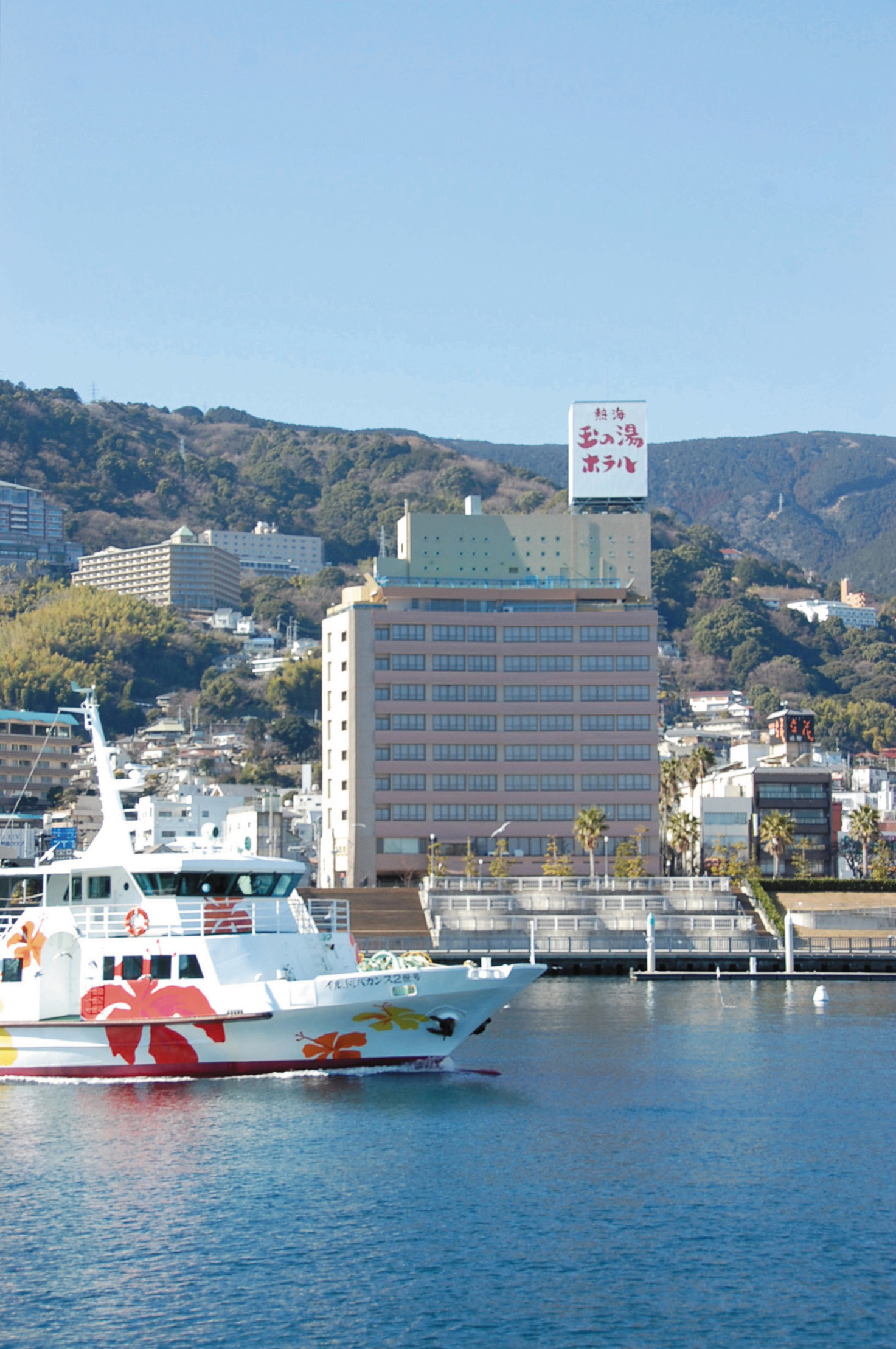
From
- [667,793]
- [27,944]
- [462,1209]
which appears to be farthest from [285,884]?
[667,793]

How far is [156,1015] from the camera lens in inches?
1800

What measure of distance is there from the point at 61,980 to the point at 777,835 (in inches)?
3127

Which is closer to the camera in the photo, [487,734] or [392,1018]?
[392,1018]

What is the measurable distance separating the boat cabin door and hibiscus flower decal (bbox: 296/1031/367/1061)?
7071 mm

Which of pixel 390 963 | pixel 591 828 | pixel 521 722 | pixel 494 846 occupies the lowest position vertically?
pixel 390 963

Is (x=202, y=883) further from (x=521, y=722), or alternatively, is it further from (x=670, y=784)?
(x=670, y=784)

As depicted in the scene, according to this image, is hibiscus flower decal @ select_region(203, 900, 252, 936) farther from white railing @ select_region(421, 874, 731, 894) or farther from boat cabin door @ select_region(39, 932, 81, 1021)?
white railing @ select_region(421, 874, 731, 894)

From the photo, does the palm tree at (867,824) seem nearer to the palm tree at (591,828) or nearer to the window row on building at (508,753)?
the window row on building at (508,753)

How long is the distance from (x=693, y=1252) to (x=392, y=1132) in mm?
11275

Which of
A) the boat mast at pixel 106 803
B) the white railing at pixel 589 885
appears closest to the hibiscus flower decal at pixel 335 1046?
the boat mast at pixel 106 803

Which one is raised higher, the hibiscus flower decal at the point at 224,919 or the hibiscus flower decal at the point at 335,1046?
the hibiscus flower decal at the point at 224,919

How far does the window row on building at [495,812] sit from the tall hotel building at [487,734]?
0.10 metres

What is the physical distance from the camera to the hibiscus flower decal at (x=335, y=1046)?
46.0 m

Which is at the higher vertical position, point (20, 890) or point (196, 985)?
point (20, 890)
